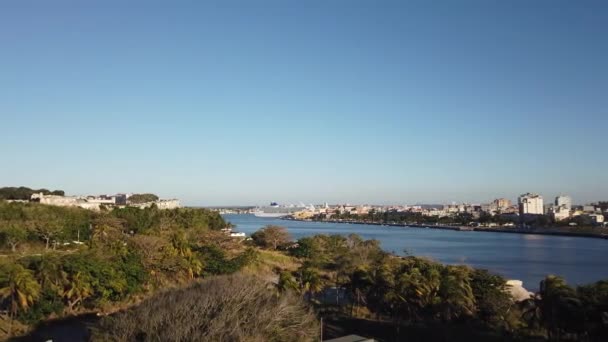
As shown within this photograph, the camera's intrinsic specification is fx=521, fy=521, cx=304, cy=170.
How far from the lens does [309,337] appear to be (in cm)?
991

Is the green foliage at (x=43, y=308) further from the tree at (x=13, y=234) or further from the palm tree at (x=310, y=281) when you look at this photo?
the tree at (x=13, y=234)

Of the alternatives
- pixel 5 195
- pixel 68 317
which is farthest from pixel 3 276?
pixel 5 195

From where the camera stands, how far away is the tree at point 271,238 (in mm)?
33719

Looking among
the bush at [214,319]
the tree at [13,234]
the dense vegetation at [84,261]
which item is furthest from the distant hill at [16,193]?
the bush at [214,319]

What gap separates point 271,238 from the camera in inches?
1328

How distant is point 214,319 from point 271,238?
25.0 metres

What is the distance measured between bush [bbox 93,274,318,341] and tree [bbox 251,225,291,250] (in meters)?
23.0

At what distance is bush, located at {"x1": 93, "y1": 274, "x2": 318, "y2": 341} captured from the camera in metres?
8.67

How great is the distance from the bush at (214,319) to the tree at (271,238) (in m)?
23.0

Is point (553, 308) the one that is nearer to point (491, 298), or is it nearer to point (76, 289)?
point (491, 298)

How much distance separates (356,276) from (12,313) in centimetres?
985

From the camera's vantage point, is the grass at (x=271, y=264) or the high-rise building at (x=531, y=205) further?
the high-rise building at (x=531, y=205)

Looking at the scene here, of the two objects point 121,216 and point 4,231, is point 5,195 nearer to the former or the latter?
point 121,216

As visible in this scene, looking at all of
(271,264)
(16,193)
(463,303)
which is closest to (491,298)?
(463,303)
